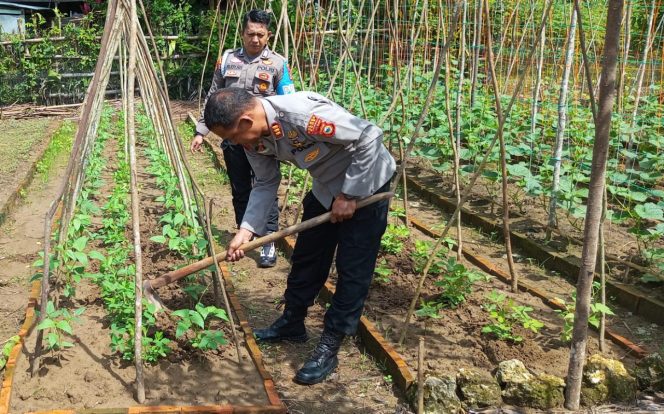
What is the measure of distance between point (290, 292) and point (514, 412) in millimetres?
1285

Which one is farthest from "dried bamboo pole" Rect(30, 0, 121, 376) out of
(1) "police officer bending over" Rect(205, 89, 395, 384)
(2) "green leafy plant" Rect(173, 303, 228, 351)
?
(1) "police officer bending over" Rect(205, 89, 395, 384)

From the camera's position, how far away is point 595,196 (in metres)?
2.72

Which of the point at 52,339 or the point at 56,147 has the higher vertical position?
the point at 52,339

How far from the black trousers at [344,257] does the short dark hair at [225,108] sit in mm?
744

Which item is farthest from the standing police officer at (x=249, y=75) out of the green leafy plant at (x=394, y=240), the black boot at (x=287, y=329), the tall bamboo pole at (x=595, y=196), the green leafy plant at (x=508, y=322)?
the tall bamboo pole at (x=595, y=196)

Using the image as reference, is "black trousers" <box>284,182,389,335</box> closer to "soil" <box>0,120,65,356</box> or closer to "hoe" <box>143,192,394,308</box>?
"hoe" <box>143,192,394,308</box>

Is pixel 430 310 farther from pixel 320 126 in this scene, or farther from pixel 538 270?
pixel 538 270

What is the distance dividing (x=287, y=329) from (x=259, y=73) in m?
1.85

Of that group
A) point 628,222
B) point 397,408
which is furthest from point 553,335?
point 628,222

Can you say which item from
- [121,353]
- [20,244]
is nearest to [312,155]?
[121,353]

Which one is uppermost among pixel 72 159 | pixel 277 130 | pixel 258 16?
pixel 258 16

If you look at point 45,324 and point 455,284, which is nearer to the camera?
point 45,324

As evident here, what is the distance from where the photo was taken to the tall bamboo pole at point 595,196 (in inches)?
101

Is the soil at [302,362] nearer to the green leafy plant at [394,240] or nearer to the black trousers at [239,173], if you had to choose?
the black trousers at [239,173]
